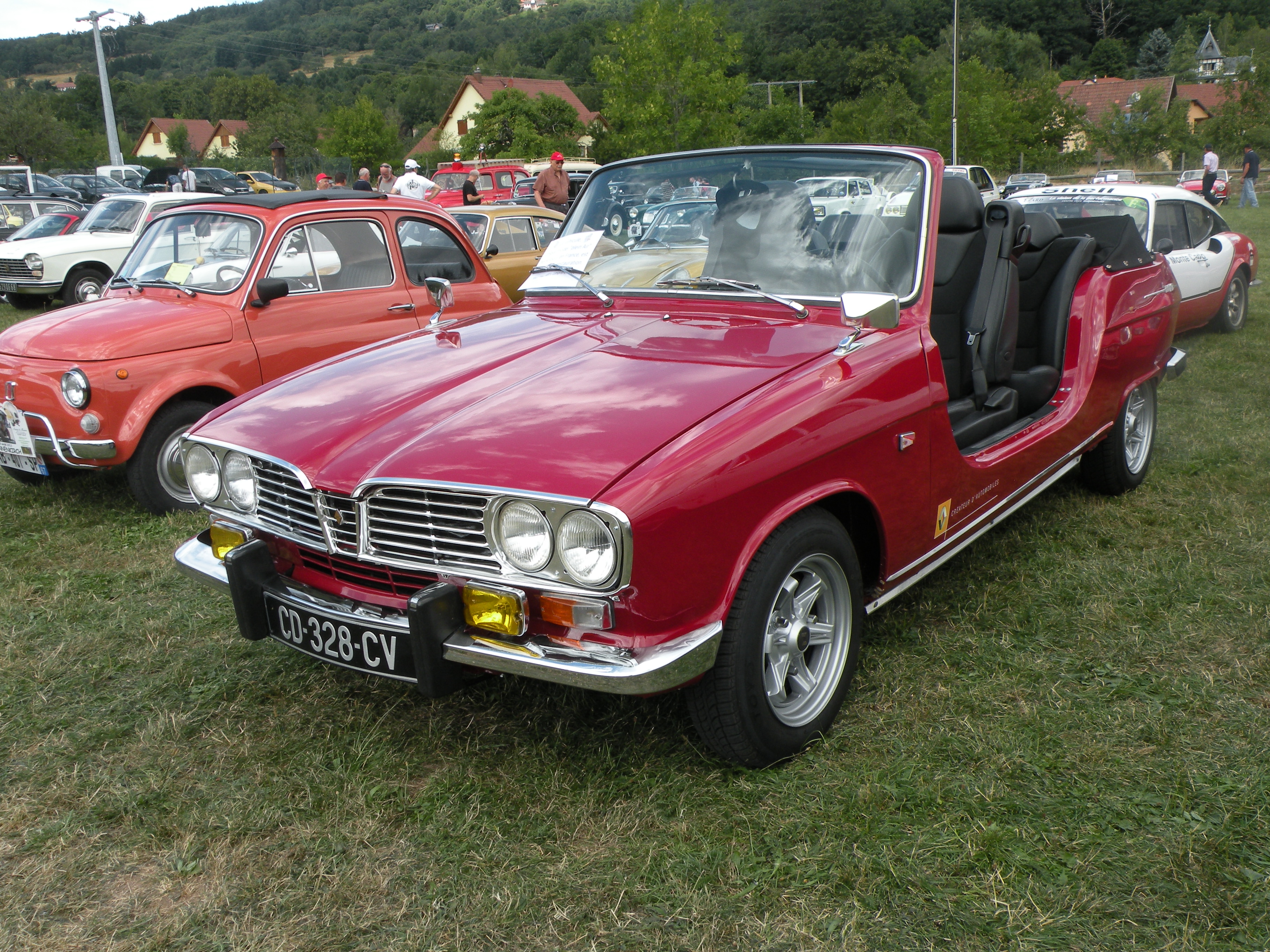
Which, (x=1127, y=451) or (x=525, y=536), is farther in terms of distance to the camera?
(x=1127, y=451)

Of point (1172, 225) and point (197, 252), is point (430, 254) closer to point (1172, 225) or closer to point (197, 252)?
point (197, 252)

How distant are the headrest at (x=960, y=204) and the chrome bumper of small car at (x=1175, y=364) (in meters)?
2.04

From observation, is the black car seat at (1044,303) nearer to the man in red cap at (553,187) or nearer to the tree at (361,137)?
the man in red cap at (553,187)

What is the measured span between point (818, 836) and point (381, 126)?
213ft

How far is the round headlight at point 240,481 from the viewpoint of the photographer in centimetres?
307

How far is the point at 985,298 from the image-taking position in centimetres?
431

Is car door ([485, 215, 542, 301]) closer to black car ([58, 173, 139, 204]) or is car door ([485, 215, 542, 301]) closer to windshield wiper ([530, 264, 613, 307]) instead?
windshield wiper ([530, 264, 613, 307])

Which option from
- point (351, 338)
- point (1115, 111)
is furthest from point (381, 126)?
point (351, 338)

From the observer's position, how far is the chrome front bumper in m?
2.42

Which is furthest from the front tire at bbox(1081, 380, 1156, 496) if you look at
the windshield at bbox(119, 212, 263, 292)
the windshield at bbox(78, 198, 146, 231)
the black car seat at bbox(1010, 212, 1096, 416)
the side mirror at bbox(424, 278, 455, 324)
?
the windshield at bbox(78, 198, 146, 231)

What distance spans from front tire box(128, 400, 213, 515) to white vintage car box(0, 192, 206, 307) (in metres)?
8.38

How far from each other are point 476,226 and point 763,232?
7.46 metres

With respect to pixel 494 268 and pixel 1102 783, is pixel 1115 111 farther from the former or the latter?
pixel 1102 783

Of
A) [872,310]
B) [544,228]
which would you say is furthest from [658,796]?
[544,228]
